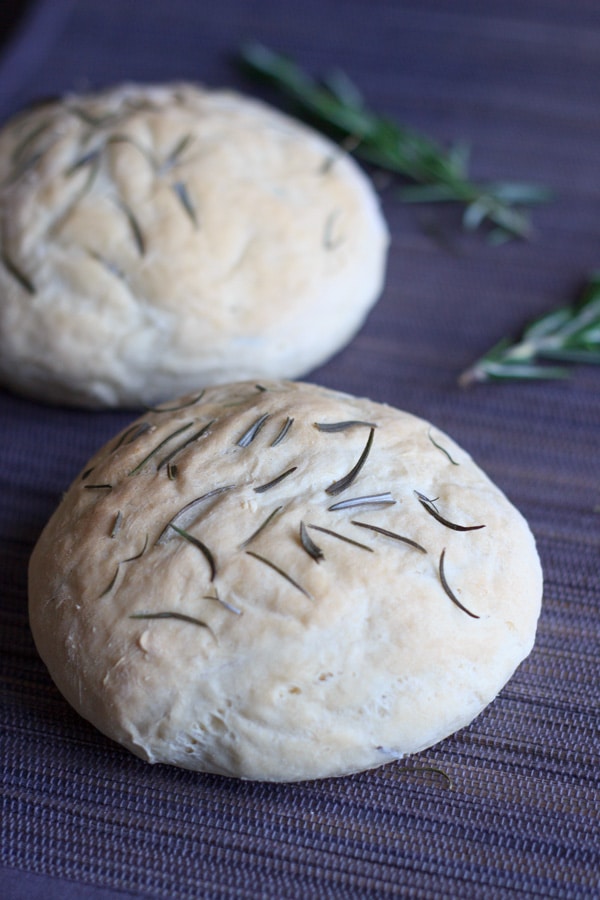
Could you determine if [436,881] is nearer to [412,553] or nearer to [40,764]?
[412,553]

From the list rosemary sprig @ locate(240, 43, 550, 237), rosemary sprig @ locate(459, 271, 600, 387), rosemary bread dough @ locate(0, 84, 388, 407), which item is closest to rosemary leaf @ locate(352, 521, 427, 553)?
rosemary bread dough @ locate(0, 84, 388, 407)

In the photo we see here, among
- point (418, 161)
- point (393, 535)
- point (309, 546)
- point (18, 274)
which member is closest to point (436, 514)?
point (393, 535)

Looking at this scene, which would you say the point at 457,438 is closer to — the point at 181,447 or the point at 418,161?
the point at 181,447

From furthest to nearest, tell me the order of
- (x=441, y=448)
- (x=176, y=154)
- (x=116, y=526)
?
(x=176, y=154)
(x=441, y=448)
(x=116, y=526)

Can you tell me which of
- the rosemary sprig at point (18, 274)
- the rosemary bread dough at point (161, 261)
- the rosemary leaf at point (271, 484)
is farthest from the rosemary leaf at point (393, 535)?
the rosemary sprig at point (18, 274)

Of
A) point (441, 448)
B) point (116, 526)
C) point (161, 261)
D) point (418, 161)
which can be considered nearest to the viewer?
point (116, 526)

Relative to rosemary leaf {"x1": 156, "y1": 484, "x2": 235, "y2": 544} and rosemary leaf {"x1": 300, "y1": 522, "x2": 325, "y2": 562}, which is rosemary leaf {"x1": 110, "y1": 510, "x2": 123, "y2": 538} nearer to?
rosemary leaf {"x1": 156, "y1": 484, "x2": 235, "y2": 544}
